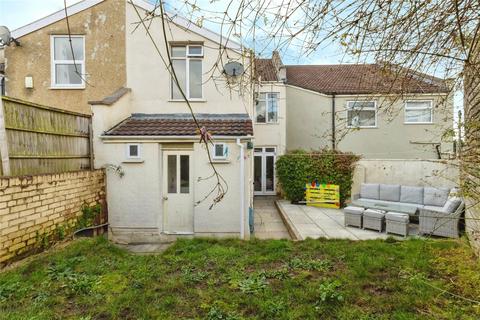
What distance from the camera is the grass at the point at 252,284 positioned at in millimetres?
3537

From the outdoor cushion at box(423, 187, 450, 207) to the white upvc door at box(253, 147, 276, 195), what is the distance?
807cm

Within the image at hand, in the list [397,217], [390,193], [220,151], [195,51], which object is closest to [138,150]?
[220,151]

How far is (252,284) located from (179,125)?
565cm

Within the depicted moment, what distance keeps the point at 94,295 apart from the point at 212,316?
5.93ft

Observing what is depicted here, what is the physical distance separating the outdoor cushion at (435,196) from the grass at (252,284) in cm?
403

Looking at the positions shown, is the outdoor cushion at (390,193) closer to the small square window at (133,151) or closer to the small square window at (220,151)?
the small square window at (220,151)

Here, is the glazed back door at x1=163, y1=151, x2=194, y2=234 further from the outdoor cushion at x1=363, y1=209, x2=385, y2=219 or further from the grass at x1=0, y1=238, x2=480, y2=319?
the outdoor cushion at x1=363, y1=209, x2=385, y2=219

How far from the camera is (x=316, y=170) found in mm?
12820

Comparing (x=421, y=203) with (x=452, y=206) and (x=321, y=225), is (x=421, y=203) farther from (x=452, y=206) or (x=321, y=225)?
(x=321, y=225)

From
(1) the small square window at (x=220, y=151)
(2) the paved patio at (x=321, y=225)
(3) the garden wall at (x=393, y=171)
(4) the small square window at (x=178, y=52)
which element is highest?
(4) the small square window at (x=178, y=52)

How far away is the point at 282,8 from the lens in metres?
2.55

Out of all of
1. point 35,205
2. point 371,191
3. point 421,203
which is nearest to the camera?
point 35,205

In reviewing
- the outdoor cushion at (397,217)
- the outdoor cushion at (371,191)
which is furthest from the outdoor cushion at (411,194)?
the outdoor cushion at (397,217)

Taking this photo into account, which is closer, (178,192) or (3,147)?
(3,147)
